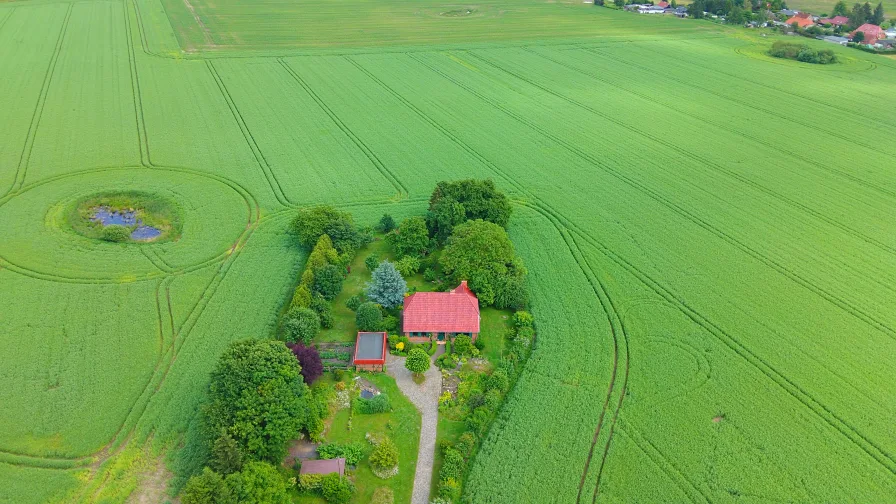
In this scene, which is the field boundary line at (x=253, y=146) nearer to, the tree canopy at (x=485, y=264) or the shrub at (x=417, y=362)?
the tree canopy at (x=485, y=264)

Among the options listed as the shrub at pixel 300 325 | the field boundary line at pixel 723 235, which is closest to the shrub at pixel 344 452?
the shrub at pixel 300 325

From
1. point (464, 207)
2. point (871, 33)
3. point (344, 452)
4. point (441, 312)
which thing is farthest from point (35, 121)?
point (871, 33)

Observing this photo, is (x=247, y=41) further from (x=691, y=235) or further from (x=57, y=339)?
(x=691, y=235)

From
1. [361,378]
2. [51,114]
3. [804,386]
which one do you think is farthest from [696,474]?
[51,114]

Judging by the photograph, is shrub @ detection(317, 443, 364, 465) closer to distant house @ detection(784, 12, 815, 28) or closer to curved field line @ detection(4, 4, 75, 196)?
curved field line @ detection(4, 4, 75, 196)

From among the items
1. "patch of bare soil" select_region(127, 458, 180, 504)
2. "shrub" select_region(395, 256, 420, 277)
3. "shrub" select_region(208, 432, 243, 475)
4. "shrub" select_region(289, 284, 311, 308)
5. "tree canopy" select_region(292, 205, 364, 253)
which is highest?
"tree canopy" select_region(292, 205, 364, 253)

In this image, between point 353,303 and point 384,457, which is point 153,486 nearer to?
point 384,457

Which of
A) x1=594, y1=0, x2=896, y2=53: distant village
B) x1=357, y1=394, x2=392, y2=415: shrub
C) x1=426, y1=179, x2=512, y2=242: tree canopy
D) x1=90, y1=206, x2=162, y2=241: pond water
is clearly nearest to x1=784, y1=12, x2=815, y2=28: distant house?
x1=594, y1=0, x2=896, y2=53: distant village
